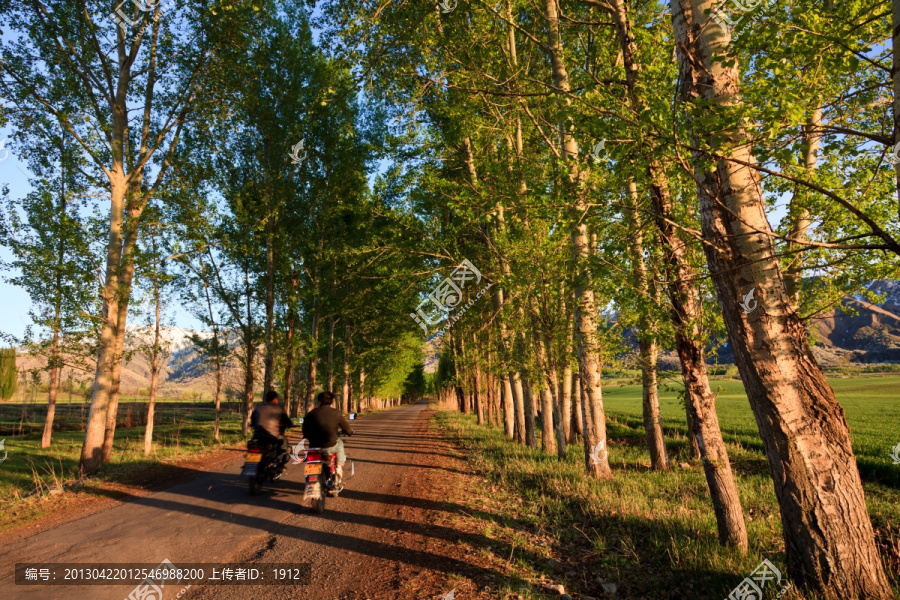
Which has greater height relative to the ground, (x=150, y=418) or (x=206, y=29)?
(x=206, y=29)

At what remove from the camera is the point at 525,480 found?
9859 mm

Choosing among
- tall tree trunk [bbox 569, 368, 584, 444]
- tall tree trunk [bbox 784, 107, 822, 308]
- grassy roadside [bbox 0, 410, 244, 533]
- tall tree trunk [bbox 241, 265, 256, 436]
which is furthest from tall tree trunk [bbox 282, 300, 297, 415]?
tall tree trunk [bbox 784, 107, 822, 308]

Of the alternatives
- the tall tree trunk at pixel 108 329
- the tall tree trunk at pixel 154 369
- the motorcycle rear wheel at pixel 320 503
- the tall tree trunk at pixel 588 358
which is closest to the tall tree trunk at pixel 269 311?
the tall tree trunk at pixel 154 369

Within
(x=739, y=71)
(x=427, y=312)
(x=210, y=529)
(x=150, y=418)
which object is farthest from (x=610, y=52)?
(x=150, y=418)

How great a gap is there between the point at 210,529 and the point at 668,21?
11.4 meters

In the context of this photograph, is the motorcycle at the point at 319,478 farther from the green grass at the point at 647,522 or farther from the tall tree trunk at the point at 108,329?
the tall tree trunk at the point at 108,329

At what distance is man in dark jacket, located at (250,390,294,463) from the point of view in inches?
364

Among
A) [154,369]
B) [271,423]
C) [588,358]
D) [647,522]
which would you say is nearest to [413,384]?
[154,369]

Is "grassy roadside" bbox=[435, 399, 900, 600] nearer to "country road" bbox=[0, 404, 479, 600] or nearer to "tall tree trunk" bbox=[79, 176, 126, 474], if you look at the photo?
"country road" bbox=[0, 404, 479, 600]

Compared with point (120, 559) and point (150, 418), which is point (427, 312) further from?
point (120, 559)

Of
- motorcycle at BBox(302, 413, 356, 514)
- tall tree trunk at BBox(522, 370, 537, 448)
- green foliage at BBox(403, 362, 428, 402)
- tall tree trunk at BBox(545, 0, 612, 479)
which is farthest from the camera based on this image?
green foliage at BBox(403, 362, 428, 402)

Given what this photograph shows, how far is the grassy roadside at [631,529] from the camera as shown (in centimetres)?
466

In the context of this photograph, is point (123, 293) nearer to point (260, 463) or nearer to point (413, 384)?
point (260, 463)

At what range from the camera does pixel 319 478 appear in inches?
299
